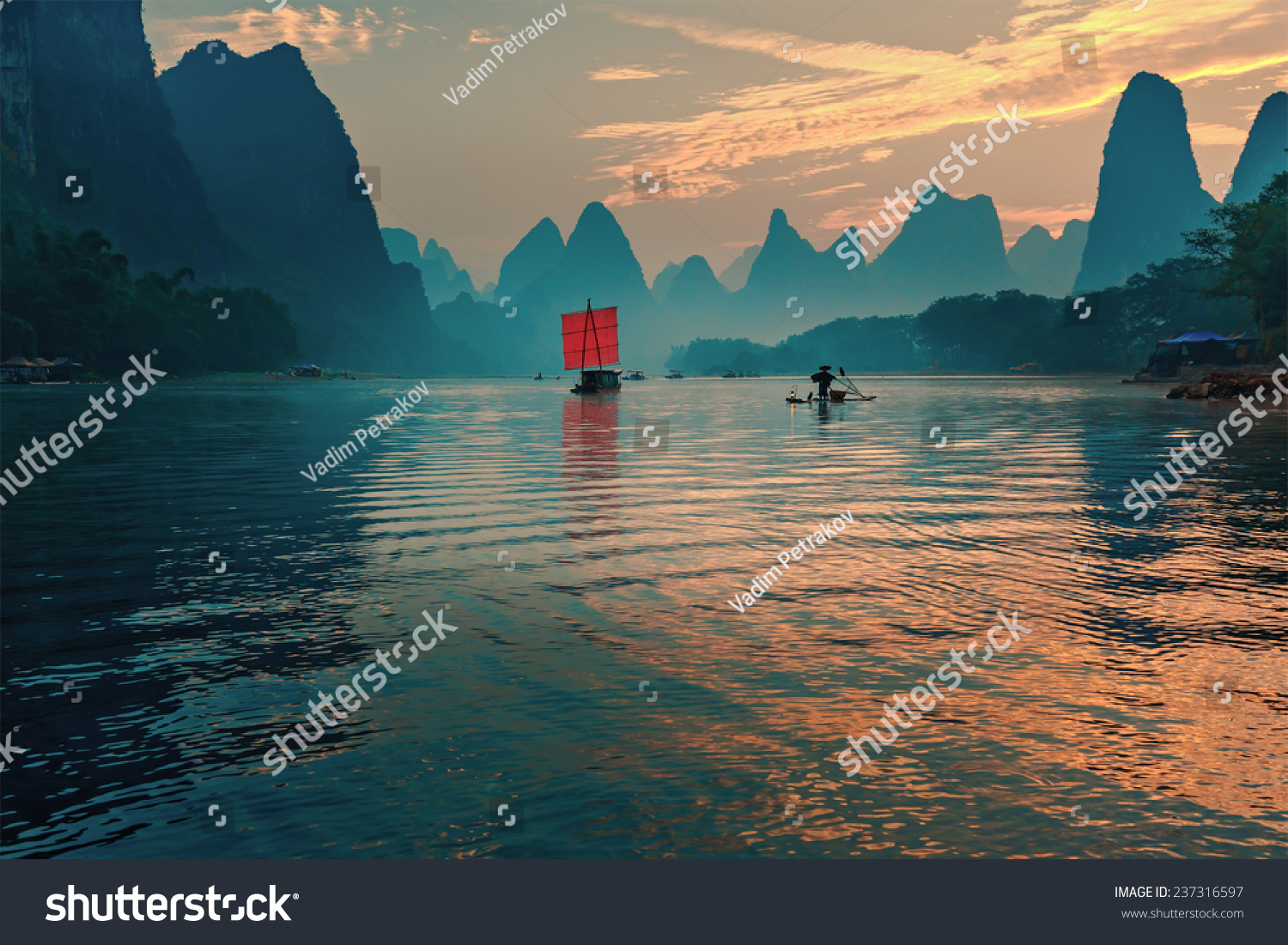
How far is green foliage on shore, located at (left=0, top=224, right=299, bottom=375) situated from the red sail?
59981 mm

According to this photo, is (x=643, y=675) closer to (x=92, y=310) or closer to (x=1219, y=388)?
(x=1219, y=388)

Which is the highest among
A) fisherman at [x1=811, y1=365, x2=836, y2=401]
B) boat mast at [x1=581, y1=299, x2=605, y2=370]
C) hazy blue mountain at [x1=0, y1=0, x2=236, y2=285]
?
hazy blue mountain at [x1=0, y1=0, x2=236, y2=285]

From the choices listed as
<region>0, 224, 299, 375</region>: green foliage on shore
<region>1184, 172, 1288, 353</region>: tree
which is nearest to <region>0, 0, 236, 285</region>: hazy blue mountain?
<region>0, 224, 299, 375</region>: green foliage on shore

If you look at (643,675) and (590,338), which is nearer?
(643,675)

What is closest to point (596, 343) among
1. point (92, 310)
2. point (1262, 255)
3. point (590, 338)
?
point (590, 338)

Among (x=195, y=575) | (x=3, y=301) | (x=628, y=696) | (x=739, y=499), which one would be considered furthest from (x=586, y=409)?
(x=3, y=301)

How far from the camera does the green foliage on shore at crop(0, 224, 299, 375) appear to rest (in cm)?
11094

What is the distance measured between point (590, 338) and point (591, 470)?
89.4 metres

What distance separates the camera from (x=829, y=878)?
5.07 metres

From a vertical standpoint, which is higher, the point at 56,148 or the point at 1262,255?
the point at 56,148

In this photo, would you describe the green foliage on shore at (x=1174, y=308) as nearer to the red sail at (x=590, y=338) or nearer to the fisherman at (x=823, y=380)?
the fisherman at (x=823, y=380)

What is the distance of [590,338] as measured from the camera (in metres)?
113

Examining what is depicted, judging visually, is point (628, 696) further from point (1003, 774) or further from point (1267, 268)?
point (1267, 268)

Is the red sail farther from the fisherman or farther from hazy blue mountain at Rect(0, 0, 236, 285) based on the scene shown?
hazy blue mountain at Rect(0, 0, 236, 285)
